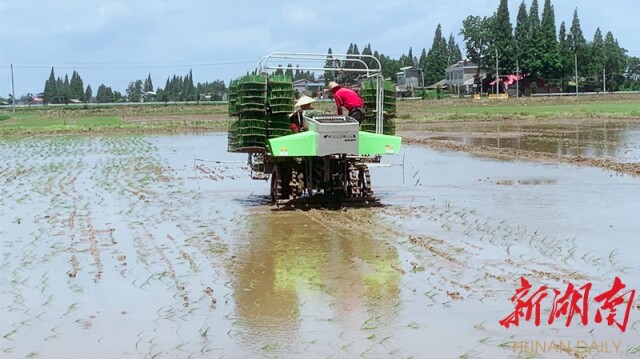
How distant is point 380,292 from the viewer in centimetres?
655

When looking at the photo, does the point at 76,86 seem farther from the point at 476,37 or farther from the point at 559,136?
the point at 559,136

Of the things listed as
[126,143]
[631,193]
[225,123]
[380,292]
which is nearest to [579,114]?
[225,123]

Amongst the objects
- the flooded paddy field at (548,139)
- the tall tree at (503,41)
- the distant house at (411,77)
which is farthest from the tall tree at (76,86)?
the flooded paddy field at (548,139)

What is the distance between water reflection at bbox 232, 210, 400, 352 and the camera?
560 cm

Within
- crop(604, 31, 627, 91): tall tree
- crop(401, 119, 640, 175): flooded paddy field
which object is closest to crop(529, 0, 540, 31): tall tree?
crop(604, 31, 627, 91): tall tree

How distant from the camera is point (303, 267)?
768cm

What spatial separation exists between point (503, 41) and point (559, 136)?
62.7 meters

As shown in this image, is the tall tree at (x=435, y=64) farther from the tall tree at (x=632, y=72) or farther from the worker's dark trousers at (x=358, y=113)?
the worker's dark trousers at (x=358, y=113)

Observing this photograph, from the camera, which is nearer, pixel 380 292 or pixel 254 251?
pixel 380 292

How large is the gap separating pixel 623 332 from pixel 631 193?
313 inches

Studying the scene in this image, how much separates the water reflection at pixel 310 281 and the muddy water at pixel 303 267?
23 mm

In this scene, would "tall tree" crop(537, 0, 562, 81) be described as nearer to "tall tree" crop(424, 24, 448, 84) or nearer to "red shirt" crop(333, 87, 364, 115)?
"tall tree" crop(424, 24, 448, 84)

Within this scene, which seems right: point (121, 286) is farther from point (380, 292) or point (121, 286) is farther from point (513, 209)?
point (513, 209)

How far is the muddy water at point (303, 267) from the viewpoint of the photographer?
5.36 meters
